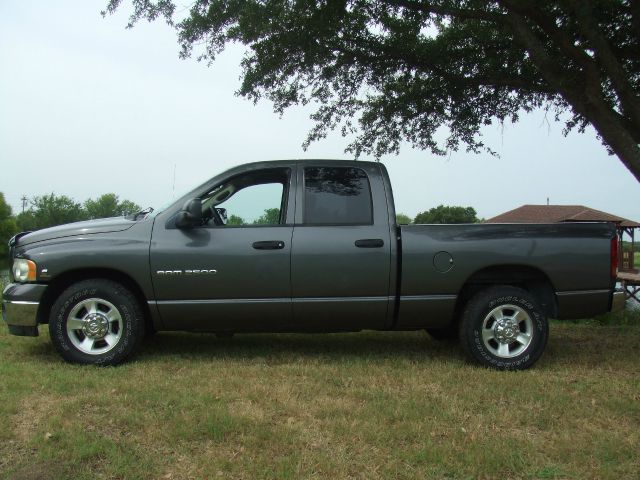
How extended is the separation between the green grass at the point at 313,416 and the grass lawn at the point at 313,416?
0.01m

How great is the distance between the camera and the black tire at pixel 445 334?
605 centimetres

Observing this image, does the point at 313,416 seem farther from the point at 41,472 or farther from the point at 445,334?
the point at 445,334

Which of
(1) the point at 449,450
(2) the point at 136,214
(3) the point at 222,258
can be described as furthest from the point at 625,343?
(2) the point at 136,214

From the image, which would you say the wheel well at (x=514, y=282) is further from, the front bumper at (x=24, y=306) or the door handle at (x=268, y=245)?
the front bumper at (x=24, y=306)

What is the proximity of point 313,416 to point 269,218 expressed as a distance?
200 centimetres

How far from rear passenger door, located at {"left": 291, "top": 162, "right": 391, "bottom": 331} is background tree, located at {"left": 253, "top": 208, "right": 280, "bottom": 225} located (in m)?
0.19

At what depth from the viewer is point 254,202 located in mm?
5270

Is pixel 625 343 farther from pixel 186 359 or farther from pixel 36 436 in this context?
pixel 36 436

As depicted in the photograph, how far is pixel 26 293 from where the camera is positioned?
16.2 feet

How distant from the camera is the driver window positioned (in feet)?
17.1

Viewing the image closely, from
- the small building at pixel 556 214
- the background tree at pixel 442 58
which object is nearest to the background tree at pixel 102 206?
the small building at pixel 556 214

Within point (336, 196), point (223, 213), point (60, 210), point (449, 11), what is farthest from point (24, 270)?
point (60, 210)

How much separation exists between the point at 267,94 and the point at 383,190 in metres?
5.48

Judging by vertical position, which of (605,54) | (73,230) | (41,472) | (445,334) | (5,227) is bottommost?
(41,472)
